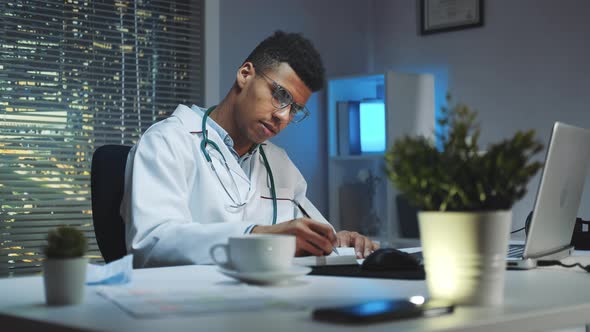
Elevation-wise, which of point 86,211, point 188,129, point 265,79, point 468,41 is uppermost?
point 468,41

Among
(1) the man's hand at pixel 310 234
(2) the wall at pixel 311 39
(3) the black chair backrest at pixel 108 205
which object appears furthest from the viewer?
(2) the wall at pixel 311 39

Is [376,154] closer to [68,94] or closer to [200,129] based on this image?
[68,94]

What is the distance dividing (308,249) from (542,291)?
60cm

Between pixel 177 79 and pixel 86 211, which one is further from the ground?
pixel 177 79

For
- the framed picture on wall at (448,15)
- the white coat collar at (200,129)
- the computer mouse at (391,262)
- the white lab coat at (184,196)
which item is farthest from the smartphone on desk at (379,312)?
the framed picture on wall at (448,15)

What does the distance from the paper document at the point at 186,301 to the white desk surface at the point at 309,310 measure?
2 cm

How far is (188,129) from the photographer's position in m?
2.17

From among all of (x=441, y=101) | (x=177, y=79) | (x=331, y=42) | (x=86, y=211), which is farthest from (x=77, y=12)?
(x=441, y=101)

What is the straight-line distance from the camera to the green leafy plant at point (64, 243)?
1.06m

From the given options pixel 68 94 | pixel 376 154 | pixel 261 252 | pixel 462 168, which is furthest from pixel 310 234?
pixel 376 154

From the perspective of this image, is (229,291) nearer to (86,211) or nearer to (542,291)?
(542,291)

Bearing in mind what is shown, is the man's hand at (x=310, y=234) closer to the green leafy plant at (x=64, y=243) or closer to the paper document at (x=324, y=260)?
the paper document at (x=324, y=260)

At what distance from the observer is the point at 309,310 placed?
99 cm

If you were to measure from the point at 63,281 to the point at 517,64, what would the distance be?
10.9 ft
